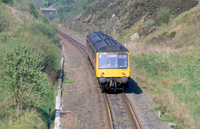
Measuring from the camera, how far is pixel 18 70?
8.92m

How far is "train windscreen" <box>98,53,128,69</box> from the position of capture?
44.8ft

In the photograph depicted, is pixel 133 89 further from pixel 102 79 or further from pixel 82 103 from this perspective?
pixel 82 103

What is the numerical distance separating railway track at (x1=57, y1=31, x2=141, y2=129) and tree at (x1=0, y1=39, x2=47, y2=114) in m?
3.68

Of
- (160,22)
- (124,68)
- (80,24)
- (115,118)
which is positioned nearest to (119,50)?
(124,68)

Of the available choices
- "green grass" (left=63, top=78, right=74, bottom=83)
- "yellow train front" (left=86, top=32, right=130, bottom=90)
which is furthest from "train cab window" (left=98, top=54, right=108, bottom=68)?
"green grass" (left=63, top=78, right=74, bottom=83)

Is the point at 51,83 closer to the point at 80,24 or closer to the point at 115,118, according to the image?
the point at 115,118

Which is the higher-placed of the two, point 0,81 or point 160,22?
point 160,22

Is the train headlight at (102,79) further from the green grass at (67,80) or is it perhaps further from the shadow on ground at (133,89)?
the green grass at (67,80)

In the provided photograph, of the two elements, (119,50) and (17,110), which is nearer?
(17,110)

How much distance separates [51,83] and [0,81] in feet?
21.1

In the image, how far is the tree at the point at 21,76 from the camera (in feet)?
28.9

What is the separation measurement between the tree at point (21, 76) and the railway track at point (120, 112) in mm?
3681

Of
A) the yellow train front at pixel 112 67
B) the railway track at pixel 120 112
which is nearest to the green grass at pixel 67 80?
the yellow train front at pixel 112 67

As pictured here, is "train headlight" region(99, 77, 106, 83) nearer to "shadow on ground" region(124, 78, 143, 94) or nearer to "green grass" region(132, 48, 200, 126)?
"shadow on ground" region(124, 78, 143, 94)
